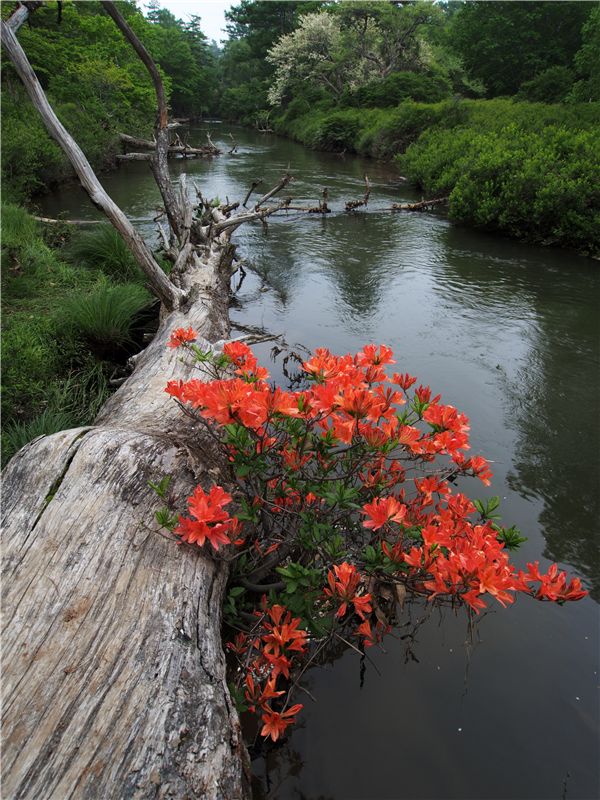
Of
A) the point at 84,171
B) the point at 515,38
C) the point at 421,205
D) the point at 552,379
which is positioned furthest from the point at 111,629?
the point at 515,38

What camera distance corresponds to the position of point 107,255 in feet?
19.1

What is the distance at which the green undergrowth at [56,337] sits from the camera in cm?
328

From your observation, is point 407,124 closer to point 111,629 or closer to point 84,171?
point 84,171

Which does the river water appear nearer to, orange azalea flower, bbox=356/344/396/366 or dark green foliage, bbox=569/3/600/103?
orange azalea flower, bbox=356/344/396/366

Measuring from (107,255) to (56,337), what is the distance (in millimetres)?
2186

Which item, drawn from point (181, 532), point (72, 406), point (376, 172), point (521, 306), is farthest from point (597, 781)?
point (376, 172)

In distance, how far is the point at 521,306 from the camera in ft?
20.1

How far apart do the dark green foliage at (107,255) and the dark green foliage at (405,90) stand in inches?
762

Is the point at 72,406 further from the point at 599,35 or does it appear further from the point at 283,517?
the point at 599,35

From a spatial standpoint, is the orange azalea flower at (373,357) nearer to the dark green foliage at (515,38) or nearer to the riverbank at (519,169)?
the riverbank at (519,169)

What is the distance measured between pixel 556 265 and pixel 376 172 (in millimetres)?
9645

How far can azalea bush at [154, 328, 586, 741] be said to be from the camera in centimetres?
154

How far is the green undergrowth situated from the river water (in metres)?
1.38

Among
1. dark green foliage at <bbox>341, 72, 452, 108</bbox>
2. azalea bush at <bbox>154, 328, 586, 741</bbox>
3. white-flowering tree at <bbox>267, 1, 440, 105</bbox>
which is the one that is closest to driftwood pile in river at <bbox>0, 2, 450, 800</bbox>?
azalea bush at <bbox>154, 328, 586, 741</bbox>
